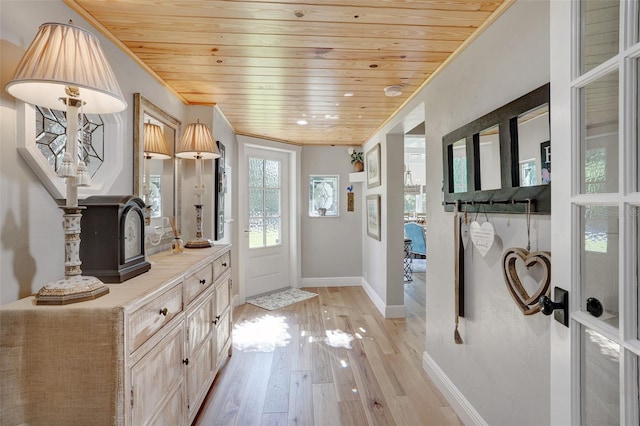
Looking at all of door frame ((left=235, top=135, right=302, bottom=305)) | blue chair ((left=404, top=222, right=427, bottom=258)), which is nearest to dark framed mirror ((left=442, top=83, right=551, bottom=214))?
door frame ((left=235, top=135, right=302, bottom=305))

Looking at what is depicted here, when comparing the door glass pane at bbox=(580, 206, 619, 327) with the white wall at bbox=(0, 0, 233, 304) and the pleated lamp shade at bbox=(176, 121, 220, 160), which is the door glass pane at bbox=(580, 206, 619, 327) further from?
the pleated lamp shade at bbox=(176, 121, 220, 160)

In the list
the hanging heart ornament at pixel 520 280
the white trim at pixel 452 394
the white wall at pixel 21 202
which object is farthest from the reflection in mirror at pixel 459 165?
the white wall at pixel 21 202

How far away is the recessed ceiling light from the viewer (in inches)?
93.2

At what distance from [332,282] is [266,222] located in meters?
1.44

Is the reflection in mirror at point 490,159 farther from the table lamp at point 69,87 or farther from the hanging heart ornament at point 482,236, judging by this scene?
the table lamp at point 69,87

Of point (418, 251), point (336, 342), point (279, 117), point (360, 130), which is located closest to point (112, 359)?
point (336, 342)

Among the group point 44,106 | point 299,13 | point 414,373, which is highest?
point 299,13

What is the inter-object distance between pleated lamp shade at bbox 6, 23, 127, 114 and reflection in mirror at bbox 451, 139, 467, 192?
1748mm

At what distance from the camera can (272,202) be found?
174 inches

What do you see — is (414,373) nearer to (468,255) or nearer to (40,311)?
(468,255)

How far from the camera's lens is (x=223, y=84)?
231 centimetres

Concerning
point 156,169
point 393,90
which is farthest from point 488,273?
point 156,169

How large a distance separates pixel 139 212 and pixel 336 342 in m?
2.13

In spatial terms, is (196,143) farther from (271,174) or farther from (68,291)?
(271,174)
